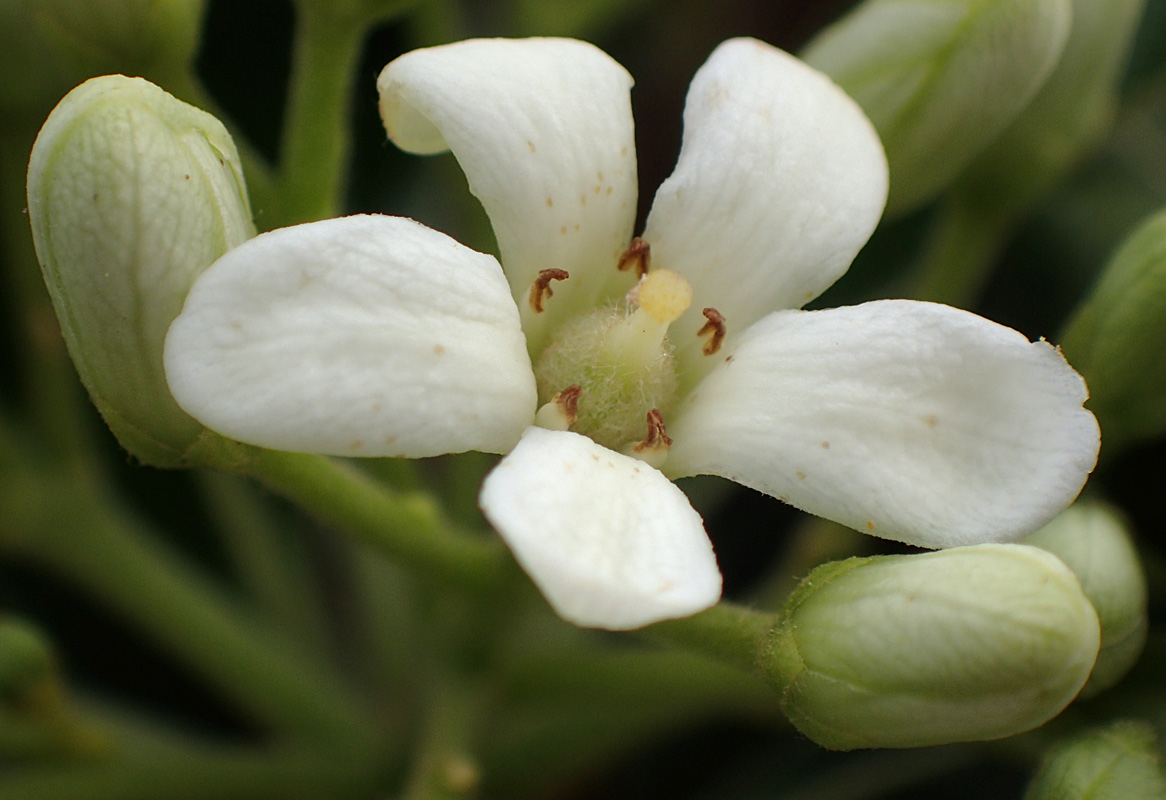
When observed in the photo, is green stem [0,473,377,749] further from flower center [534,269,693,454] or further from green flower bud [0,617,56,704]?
flower center [534,269,693,454]

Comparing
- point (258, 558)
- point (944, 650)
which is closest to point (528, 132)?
point (944, 650)

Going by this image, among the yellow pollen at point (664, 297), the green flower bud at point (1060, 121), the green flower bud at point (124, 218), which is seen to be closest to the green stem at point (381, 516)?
the green flower bud at point (124, 218)

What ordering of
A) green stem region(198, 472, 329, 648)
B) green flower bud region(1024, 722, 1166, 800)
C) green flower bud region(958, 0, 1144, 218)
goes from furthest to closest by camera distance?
green stem region(198, 472, 329, 648), green flower bud region(958, 0, 1144, 218), green flower bud region(1024, 722, 1166, 800)

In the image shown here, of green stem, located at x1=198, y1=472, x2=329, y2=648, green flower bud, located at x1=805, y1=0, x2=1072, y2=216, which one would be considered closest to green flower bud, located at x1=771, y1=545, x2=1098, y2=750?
green flower bud, located at x1=805, y1=0, x2=1072, y2=216

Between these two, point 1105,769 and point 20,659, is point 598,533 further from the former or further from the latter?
point 20,659

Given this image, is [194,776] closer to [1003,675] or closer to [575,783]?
[575,783]
